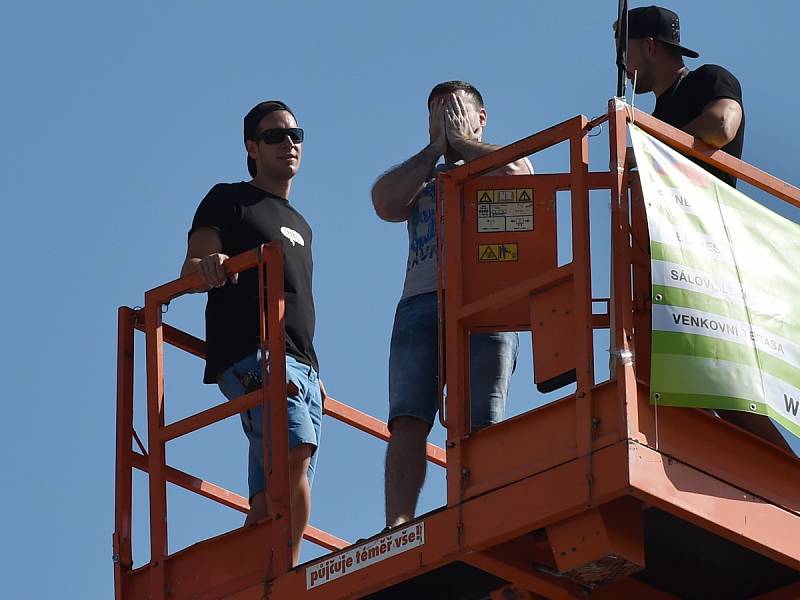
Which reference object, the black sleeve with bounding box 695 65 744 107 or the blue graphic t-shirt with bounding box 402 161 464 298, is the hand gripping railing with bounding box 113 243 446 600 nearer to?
the blue graphic t-shirt with bounding box 402 161 464 298

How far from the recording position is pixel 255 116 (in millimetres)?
11805

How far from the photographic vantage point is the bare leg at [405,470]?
10117 mm

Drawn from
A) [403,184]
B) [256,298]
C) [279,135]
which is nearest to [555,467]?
[403,184]

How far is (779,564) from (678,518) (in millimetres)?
748

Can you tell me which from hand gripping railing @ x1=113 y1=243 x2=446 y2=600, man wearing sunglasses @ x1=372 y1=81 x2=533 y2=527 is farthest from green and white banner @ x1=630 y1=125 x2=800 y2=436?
hand gripping railing @ x1=113 y1=243 x2=446 y2=600

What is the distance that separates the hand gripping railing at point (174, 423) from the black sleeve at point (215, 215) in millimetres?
326

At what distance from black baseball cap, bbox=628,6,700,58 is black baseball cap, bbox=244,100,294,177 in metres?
2.20

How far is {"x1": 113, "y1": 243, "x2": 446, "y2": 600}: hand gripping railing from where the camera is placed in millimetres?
10258

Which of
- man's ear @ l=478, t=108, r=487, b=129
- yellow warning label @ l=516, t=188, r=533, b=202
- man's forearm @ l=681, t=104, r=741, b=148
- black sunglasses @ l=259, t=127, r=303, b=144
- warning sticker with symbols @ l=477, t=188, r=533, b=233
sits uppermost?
black sunglasses @ l=259, t=127, r=303, b=144

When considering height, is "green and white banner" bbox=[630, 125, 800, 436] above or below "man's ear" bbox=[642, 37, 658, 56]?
below

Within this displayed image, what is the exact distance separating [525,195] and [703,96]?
3.73 feet

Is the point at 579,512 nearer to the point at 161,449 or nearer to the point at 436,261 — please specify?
the point at 436,261

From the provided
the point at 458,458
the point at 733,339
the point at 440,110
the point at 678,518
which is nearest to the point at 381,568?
the point at 458,458

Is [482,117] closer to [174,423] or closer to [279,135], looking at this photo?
[279,135]
